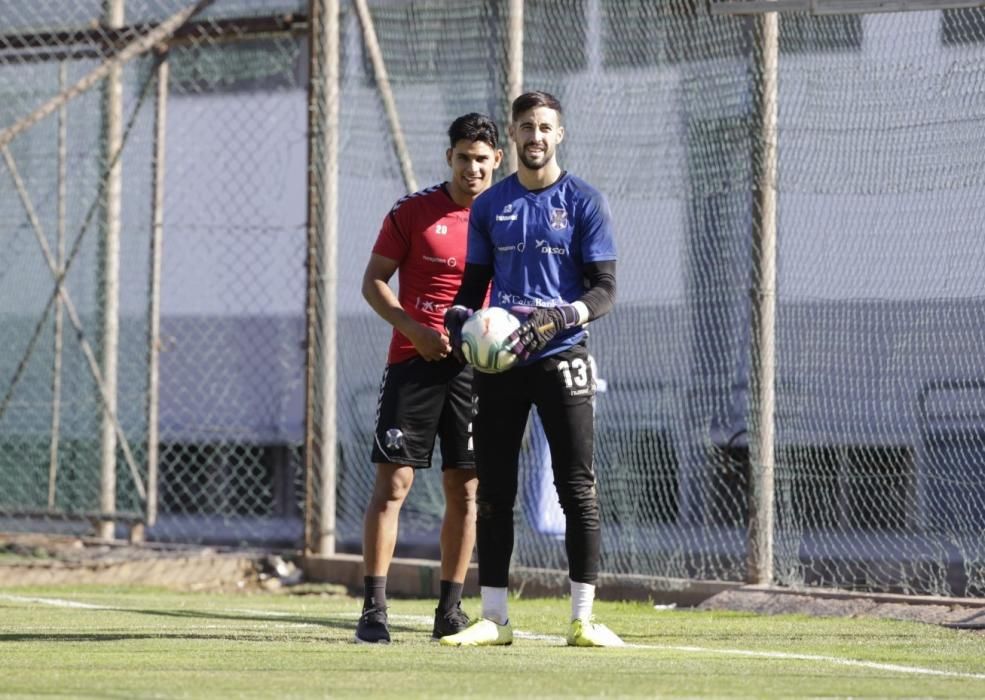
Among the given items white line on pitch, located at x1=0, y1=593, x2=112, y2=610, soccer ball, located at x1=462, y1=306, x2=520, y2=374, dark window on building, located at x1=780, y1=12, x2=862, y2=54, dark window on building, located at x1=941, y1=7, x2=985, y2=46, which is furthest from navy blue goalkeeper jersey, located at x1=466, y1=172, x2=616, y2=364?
white line on pitch, located at x1=0, y1=593, x2=112, y2=610

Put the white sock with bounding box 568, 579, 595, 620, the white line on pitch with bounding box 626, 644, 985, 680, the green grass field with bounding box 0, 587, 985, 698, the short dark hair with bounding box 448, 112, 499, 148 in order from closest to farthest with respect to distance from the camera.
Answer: the green grass field with bounding box 0, 587, 985, 698 → the white line on pitch with bounding box 626, 644, 985, 680 → the white sock with bounding box 568, 579, 595, 620 → the short dark hair with bounding box 448, 112, 499, 148

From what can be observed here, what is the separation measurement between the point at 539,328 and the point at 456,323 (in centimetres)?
33

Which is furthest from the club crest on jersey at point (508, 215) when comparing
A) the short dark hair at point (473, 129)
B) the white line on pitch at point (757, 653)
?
the white line on pitch at point (757, 653)

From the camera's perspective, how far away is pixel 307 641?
6945mm

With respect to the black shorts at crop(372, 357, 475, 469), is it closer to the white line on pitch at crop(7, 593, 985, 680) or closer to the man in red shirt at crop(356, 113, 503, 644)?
the man in red shirt at crop(356, 113, 503, 644)

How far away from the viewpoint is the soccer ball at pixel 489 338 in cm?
641

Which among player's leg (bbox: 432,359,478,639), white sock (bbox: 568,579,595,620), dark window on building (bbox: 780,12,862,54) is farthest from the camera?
dark window on building (bbox: 780,12,862,54)

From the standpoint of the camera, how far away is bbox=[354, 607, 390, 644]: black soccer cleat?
6.90 metres

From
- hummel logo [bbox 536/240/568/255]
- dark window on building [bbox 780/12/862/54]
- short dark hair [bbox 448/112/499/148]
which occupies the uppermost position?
dark window on building [bbox 780/12/862/54]

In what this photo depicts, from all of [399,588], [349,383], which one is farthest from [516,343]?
[349,383]

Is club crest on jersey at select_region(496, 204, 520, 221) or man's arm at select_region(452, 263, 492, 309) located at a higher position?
club crest on jersey at select_region(496, 204, 520, 221)

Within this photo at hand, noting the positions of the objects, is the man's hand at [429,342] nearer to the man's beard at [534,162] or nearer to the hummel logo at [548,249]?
the hummel logo at [548,249]

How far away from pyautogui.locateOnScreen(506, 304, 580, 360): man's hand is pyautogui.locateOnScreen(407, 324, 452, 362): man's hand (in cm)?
60

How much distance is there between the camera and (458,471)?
7.33 m
